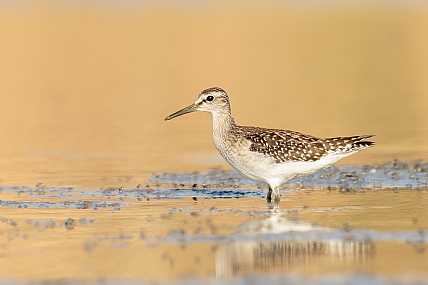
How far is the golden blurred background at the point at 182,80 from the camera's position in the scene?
19750 mm

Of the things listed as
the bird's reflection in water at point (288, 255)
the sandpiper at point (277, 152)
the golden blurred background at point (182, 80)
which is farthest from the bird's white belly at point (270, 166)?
the bird's reflection in water at point (288, 255)

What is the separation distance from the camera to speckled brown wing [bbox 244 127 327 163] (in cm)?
1462

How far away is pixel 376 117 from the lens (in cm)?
2402

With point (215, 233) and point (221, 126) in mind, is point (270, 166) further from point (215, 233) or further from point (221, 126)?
point (215, 233)

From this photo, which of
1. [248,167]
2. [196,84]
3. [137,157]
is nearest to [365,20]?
[196,84]

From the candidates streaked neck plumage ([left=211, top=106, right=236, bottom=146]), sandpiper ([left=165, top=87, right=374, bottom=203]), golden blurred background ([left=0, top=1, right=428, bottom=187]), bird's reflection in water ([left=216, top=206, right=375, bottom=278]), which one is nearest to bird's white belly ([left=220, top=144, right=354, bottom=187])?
sandpiper ([left=165, top=87, right=374, bottom=203])

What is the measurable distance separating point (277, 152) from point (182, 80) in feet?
55.7

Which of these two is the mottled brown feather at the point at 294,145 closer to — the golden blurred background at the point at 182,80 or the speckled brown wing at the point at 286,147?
the speckled brown wing at the point at 286,147

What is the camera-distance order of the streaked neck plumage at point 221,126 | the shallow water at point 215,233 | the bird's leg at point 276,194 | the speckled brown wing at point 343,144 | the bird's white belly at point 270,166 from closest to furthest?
the shallow water at point 215,233 < the bird's leg at point 276,194 < the bird's white belly at point 270,166 < the speckled brown wing at point 343,144 < the streaked neck plumage at point 221,126

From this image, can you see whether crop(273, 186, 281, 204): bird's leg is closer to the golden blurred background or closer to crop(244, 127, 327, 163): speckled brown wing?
crop(244, 127, 327, 163): speckled brown wing

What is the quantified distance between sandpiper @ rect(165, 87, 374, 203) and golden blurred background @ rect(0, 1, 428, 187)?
7.66 feet

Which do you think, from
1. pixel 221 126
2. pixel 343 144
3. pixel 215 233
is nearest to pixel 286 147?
pixel 343 144

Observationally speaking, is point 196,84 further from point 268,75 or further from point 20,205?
point 20,205

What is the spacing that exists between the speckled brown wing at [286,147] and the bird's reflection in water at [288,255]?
278cm
